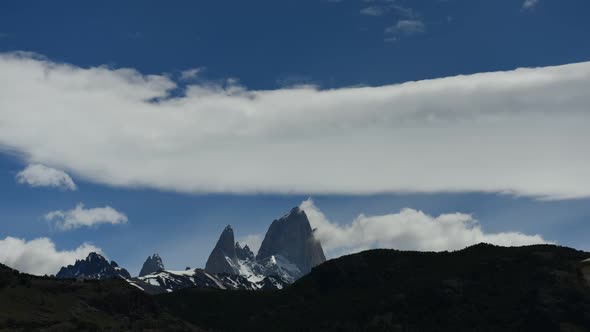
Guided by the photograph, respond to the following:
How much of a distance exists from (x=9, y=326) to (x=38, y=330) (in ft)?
29.1

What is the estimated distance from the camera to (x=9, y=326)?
19412 centimetres

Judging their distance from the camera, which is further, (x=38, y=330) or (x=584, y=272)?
(x=38, y=330)

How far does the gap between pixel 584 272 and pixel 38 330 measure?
210882 mm

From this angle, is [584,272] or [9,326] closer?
[584,272]

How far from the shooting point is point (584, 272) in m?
14.2

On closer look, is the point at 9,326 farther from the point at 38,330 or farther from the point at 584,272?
the point at 584,272

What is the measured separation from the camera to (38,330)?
19862 centimetres

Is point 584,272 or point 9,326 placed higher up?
point 9,326

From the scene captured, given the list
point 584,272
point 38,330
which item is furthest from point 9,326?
point 584,272
